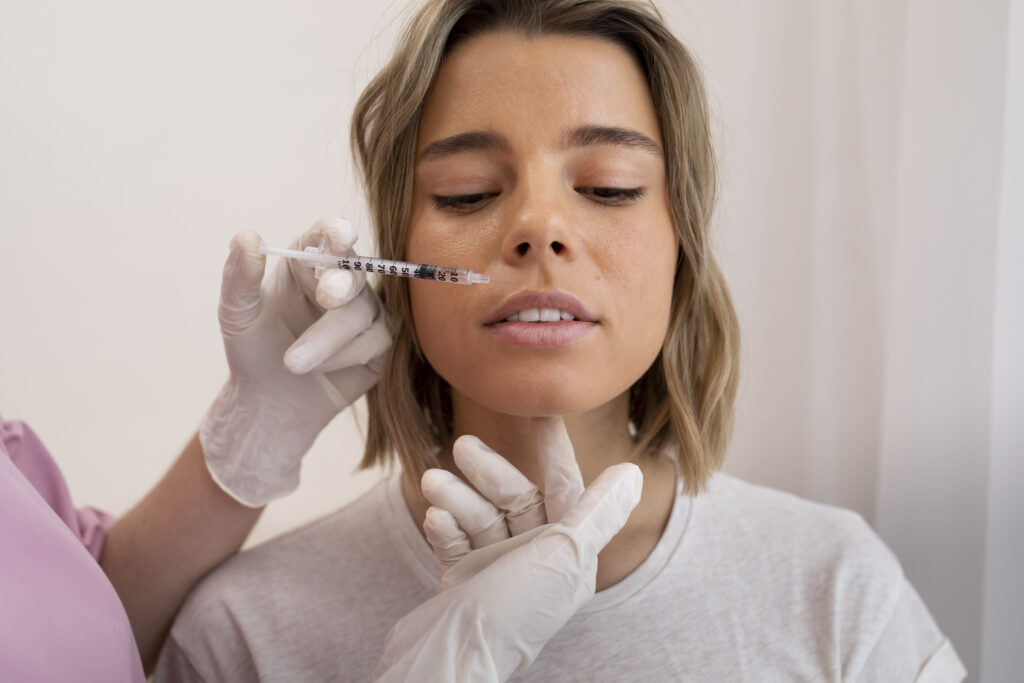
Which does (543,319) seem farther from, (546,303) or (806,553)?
(806,553)

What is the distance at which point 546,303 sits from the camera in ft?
4.08

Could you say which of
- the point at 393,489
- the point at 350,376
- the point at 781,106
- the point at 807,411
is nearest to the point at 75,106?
the point at 350,376

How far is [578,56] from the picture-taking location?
1345 mm

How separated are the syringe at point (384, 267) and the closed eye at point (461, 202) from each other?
0.10 m

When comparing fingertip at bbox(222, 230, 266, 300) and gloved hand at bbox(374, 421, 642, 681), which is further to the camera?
fingertip at bbox(222, 230, 266, 300)

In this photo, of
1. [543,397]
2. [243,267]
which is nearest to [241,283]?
[243,267]

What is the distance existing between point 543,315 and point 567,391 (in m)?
0.11

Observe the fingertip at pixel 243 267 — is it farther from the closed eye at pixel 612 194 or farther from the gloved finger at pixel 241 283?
the closed eye at pixel 612 194

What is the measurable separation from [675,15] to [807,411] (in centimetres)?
103

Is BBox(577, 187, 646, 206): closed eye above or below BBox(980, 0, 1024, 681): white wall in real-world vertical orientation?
above

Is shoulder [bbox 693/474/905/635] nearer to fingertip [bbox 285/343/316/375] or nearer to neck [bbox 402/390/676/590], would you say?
neck [bbox 402/390/676/590]

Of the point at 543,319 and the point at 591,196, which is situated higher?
the point at 591,196

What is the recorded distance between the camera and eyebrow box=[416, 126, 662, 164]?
1304mm

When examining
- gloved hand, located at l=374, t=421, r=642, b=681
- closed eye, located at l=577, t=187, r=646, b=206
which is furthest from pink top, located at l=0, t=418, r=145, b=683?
closed eye, located at l=577, t=187, r=646, b=206
